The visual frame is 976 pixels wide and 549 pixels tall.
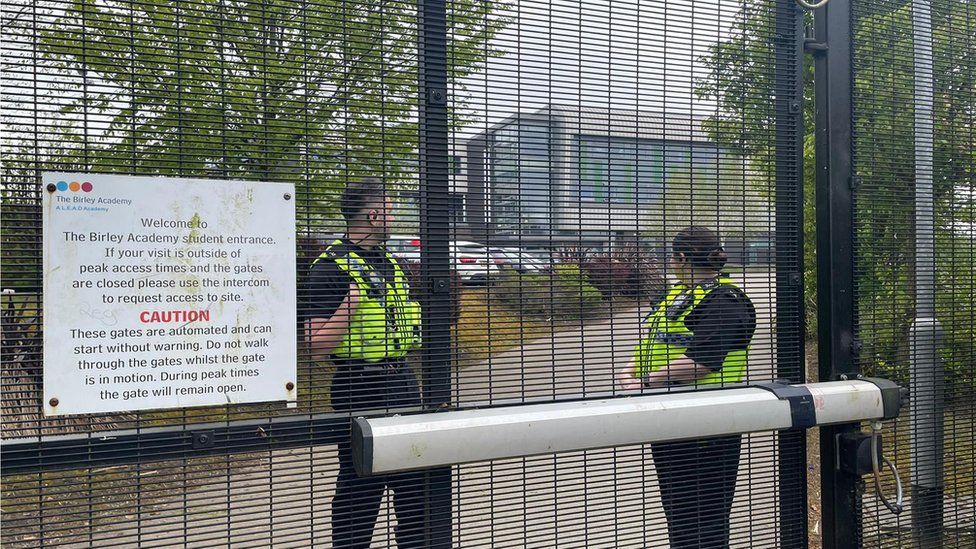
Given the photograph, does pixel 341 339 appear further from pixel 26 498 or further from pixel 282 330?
pixel 26 498

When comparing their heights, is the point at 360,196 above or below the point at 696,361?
above

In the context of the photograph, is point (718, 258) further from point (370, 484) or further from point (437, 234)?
point (370, 484)

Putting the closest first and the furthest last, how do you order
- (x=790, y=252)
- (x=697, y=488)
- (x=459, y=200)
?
(x=459, y=200)
(x=697, y=488)
(x=790, y=252)

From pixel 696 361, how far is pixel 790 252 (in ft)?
2.20

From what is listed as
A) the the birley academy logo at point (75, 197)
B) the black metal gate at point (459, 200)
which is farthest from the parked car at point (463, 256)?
the the birley academy logo at point (75, 197)

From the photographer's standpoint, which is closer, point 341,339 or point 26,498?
point 26,498

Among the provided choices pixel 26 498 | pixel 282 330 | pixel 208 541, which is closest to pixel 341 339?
pixel 282 330

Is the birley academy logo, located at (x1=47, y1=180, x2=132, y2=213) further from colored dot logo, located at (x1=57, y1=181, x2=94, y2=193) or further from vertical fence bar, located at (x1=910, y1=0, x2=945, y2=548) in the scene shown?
vertical fence bar, located at (x1=910, y1=0, x2=945, y2=548)

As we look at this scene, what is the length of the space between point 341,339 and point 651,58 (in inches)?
68.0

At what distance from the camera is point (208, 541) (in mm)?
2389

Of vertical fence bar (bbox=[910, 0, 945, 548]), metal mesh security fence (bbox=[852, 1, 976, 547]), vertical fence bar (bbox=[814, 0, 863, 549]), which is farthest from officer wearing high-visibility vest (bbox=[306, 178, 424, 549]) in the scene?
vertical fence bar (bbox=[910, 0, 945, 548])

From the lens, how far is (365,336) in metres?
2.55

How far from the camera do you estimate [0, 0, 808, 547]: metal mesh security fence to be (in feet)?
7.11

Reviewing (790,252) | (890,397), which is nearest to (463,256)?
(790,252)
